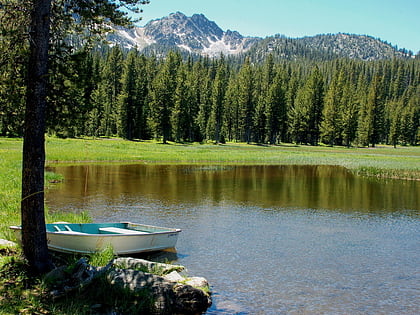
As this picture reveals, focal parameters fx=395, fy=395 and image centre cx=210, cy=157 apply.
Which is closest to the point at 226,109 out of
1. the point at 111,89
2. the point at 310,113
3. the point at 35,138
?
the point at 310,113

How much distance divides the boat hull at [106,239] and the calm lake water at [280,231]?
2.60ft

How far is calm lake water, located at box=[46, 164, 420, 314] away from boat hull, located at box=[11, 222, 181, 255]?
79cm

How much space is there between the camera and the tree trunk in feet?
30.9

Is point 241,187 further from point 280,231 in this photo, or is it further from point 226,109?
point 226,109

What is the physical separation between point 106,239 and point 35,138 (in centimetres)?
480

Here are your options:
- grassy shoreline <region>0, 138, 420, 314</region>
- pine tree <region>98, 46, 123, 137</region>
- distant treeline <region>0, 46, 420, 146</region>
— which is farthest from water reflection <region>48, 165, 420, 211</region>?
pine tree <region>98, 46, 123, 137</region>

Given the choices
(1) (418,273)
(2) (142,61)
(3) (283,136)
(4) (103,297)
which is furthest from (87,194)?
(3) (283,136)

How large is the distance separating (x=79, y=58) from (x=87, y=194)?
1763 centimetres

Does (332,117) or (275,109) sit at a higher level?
(275,109)

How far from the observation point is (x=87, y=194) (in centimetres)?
2716

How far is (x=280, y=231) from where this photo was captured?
1961cm

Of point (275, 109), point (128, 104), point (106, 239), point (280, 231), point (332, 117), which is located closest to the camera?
point (106, 239)

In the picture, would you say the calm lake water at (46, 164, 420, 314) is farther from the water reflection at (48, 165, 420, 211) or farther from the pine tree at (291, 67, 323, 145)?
the pine tree at (291, 67, 323, 145)

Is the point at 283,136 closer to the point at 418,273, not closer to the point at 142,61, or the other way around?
the point at 142,61
